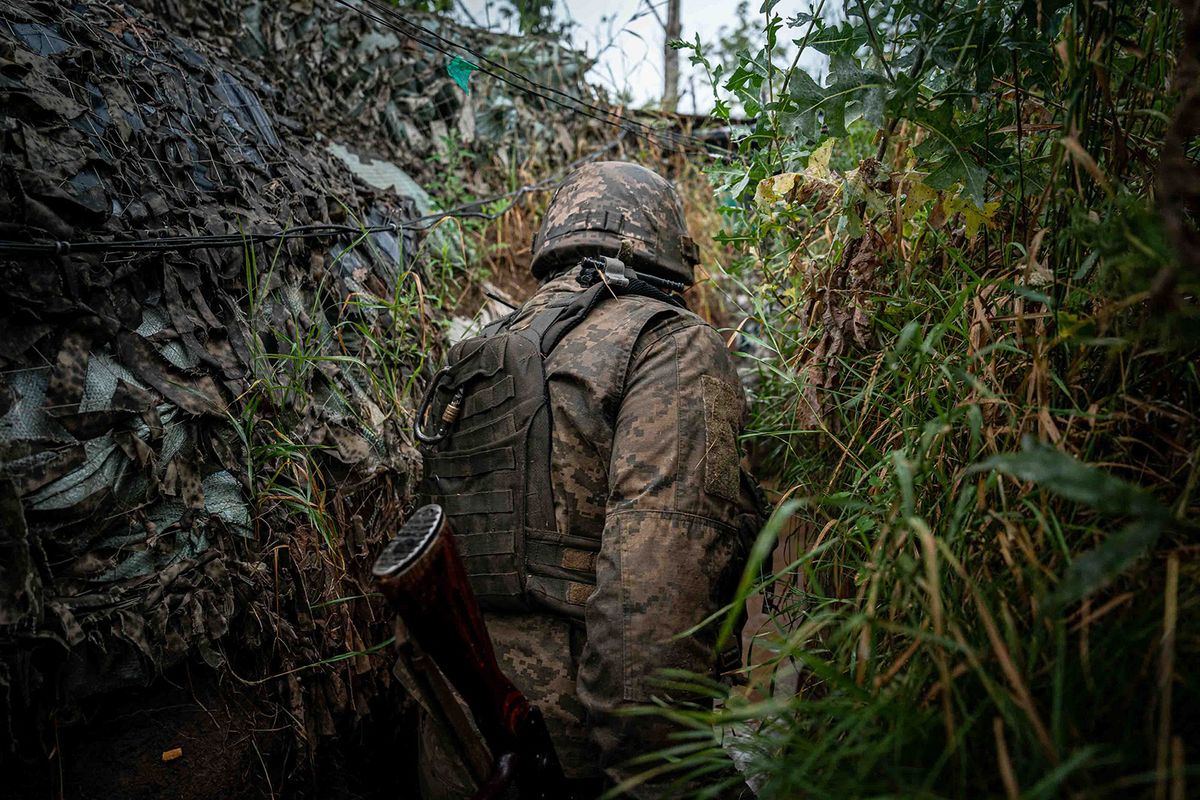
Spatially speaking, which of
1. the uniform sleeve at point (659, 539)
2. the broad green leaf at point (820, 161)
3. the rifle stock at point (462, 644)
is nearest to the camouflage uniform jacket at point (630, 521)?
the uniform sleeve at point (659, 539)

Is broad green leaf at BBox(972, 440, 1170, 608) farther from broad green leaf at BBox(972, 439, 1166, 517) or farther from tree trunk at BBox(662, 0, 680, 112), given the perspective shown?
tree trunk at BBox(662, 0, 680, 112)

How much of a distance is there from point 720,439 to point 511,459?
0.58 meters

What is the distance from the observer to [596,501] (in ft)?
6.23

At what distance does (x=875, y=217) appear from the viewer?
2.04 meters

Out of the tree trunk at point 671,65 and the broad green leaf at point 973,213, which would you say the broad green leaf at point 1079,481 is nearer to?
the broad green leaf at point 973,213

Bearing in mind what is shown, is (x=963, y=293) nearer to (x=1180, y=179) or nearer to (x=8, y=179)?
(x=1180, y=179)

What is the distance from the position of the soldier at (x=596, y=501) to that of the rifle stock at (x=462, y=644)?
0.15m

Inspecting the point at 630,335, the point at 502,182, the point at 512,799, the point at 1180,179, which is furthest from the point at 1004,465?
the point at 502,182

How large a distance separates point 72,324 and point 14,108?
69cm

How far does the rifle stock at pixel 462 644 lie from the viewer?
1.23 metres

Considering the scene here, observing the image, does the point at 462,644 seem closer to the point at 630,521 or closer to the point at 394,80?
the point at 630,521

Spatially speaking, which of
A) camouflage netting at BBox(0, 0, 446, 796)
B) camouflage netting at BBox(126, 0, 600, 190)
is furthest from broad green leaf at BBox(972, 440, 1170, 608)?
camouflage netting at BBox(126, 0, 600, 190)

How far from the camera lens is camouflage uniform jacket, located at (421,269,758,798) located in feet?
5.38

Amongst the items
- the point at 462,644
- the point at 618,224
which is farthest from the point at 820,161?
the point at 462,644
